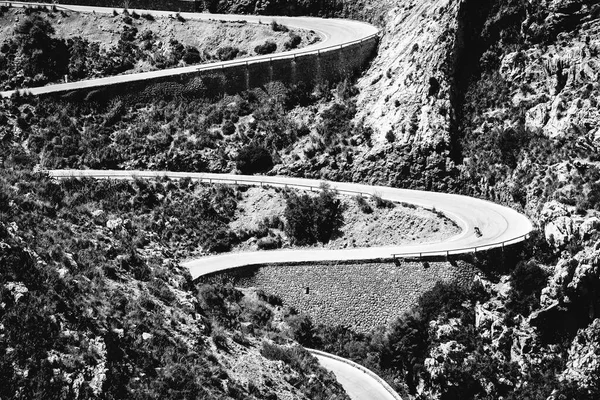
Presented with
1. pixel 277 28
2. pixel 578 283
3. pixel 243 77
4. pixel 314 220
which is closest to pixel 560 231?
pixel 578 283

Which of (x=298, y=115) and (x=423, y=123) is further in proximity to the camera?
(x=298, y=115)

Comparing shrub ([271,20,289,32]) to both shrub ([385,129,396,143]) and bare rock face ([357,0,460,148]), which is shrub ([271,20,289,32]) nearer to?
bare rock face ([357,0,460,148])

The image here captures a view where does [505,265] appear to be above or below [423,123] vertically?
below

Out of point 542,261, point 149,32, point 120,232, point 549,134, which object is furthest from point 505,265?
point 149,32

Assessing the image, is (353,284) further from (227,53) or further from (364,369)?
(227,53)

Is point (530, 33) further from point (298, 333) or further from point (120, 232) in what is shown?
point (120, 232)

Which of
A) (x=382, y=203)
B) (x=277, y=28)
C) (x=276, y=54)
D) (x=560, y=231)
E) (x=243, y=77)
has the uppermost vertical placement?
(x=277, y=28)
